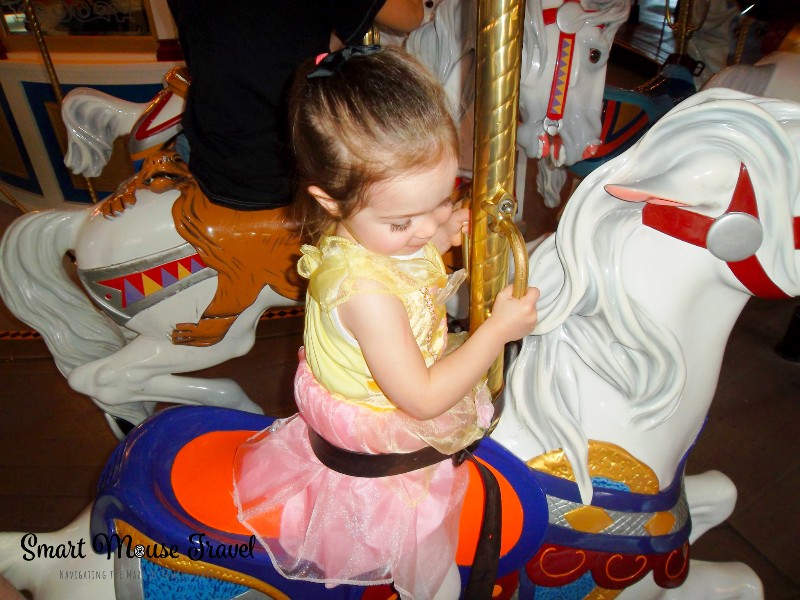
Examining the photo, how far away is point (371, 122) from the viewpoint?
2.04ft

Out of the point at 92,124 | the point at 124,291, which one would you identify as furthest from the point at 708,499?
the point at 92,124

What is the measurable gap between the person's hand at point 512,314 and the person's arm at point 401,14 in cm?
95

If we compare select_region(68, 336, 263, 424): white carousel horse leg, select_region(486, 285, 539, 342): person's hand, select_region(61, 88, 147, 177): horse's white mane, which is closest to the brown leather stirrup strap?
select_region(486, 285, 539, 342): person's hand

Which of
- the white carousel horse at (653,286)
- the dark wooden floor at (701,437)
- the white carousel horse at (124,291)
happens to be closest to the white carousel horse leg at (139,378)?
the white carousel horse at (124,291)

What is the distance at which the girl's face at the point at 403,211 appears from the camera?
651 mm

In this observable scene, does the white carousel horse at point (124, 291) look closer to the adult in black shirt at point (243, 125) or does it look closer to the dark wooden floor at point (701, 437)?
the adult in black shirt at point (243, 125)

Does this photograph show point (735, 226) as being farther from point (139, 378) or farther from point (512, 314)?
point (139, 378)

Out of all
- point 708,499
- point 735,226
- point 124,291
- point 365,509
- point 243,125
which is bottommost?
point 708,499

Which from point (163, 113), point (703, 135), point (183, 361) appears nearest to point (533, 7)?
point (163, 113)

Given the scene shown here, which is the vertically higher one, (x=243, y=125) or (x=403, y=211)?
(x=403, y=211)

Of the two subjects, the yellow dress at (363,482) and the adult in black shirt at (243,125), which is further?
the adult in black shirt at (243,125)

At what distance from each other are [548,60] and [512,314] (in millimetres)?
1297

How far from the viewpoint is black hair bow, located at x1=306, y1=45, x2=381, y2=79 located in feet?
2.09

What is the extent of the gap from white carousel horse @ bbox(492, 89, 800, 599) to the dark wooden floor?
91 cm
